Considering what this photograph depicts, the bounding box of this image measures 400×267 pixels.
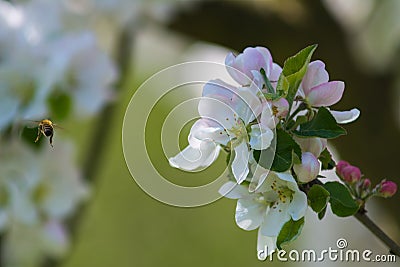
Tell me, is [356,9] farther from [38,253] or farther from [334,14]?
[38,253]

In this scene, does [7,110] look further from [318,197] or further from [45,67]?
[318,197]

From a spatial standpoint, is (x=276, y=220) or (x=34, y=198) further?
(x=34, y=198)

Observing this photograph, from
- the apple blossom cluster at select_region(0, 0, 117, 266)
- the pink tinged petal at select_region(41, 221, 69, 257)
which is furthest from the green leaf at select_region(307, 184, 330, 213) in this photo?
the pink tinged petal at select_region(41, 221, 69, 257)

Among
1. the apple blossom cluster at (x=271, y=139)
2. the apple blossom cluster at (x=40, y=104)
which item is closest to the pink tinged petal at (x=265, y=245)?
the apple blossom cluster at (x=271, y=139)

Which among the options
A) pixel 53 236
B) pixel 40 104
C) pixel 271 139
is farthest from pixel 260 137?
pixel 53 236

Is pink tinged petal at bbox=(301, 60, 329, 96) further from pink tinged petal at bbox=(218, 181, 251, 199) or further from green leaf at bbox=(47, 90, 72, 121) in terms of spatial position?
green leaf at bbox=(47, 90, 72, 121)
